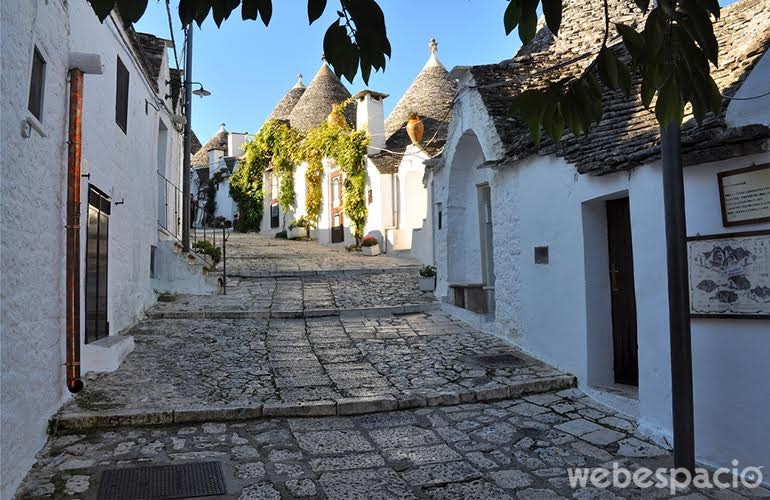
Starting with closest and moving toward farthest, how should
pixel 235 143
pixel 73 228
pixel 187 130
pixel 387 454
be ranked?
pixel 387 454 → pixel 73 228 → pixel 187 130 → pixel 235 143


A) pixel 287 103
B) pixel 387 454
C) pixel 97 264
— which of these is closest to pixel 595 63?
pixel 387 454

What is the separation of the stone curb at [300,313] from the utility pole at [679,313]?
6.51 m

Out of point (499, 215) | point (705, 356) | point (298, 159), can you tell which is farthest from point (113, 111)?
point (298, 159)

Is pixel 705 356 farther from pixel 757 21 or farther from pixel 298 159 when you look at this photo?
pixel 298 159

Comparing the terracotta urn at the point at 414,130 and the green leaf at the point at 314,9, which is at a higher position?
the terracotta urn at the point at 414,130

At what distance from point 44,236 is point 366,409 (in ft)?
10.3

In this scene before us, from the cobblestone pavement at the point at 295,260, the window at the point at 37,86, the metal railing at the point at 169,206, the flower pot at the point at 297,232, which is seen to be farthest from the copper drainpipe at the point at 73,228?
the flower pot at the point at 297,232

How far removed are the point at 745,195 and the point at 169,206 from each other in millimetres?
11286

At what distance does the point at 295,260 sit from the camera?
52.2 ft

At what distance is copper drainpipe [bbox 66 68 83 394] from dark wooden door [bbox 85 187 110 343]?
113 cm

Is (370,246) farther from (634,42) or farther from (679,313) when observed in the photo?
(634,42)

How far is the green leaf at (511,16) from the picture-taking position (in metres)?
2.01

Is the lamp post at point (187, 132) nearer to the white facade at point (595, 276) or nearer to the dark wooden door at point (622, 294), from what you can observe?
the white facade at point (595, 276)

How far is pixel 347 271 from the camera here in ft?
45.5
